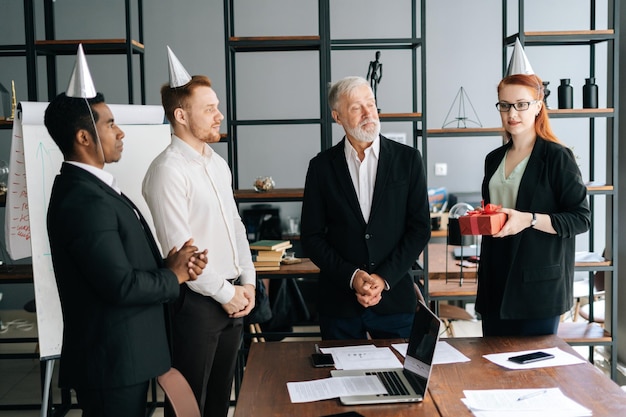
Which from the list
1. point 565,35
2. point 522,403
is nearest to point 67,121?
point 522,403

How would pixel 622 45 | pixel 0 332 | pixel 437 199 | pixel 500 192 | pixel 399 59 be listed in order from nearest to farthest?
pixel 500 192 → pixel 622 45 → pixel 0 332 → pixel 437 199 → pixel 399 59

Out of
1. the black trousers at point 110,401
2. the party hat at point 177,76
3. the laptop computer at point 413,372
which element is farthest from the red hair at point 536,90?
the black trousers at point 110,401

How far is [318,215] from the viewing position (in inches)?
108

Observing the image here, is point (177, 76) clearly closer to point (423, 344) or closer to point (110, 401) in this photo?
point (110, 401)

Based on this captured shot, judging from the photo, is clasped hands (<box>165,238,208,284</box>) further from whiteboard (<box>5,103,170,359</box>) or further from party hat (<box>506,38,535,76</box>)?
party hat (<box>506,38,535,76</box>)

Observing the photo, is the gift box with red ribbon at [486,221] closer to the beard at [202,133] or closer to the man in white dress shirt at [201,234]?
the man in white dress shirt at [201,234]

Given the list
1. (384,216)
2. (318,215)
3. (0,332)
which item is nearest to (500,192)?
(384,216)

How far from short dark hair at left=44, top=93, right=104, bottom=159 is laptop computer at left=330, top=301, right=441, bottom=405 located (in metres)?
1.06

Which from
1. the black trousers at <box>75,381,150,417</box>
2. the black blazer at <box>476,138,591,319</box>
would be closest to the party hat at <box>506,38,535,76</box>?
the black blazer at <box>476,138,591,319</box>

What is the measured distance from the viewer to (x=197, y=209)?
2.50m

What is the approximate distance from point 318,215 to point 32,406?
2.39m

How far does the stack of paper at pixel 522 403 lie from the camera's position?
166 centimetres

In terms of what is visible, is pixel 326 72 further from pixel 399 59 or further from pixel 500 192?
pixel 399 59

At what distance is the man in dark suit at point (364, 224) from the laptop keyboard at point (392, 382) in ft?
2.03
